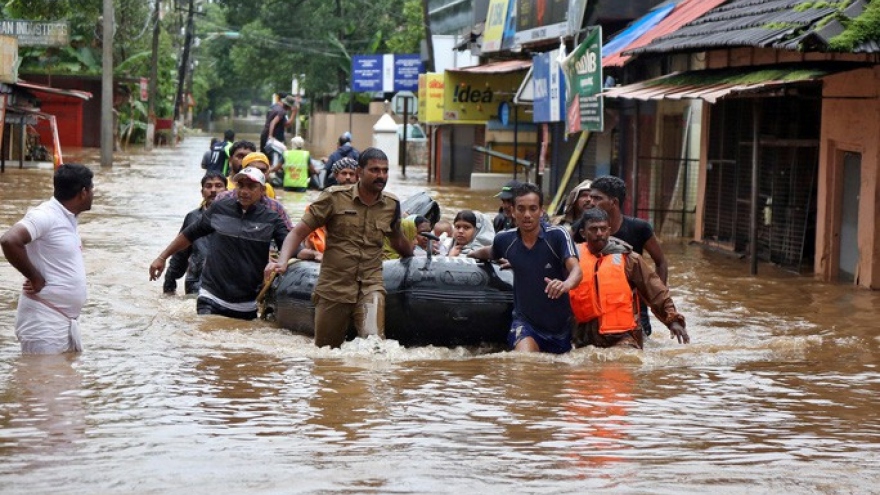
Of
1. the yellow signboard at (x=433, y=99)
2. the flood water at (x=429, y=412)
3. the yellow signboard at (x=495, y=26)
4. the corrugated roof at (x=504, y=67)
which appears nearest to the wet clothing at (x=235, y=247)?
the flood water at (x=429, y=412)

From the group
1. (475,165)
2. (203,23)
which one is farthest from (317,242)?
(203,23)

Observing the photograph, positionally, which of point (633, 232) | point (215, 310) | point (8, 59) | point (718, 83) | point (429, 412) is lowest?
point (429, 412)

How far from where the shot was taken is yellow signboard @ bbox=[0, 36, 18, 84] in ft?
109

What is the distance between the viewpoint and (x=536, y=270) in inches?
382

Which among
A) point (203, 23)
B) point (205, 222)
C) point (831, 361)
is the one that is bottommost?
point (831, 361)

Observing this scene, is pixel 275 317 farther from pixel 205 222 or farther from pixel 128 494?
pixel 128 494

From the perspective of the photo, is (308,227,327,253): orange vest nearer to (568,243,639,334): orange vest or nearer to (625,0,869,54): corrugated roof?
(568,243,639,334): orange vest

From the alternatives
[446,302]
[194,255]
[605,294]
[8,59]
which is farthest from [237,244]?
[8,59]

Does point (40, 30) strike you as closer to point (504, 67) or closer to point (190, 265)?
point (504, 67)

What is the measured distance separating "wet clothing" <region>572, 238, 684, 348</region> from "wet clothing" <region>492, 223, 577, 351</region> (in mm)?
199

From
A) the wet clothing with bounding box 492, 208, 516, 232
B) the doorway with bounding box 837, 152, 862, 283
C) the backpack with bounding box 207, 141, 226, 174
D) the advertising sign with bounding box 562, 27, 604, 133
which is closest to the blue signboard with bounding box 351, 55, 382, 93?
the advertising sign with bounding box 562, 27, 604, 133

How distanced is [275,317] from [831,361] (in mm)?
4228

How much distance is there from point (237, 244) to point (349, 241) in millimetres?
1404

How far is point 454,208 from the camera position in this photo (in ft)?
92.2
